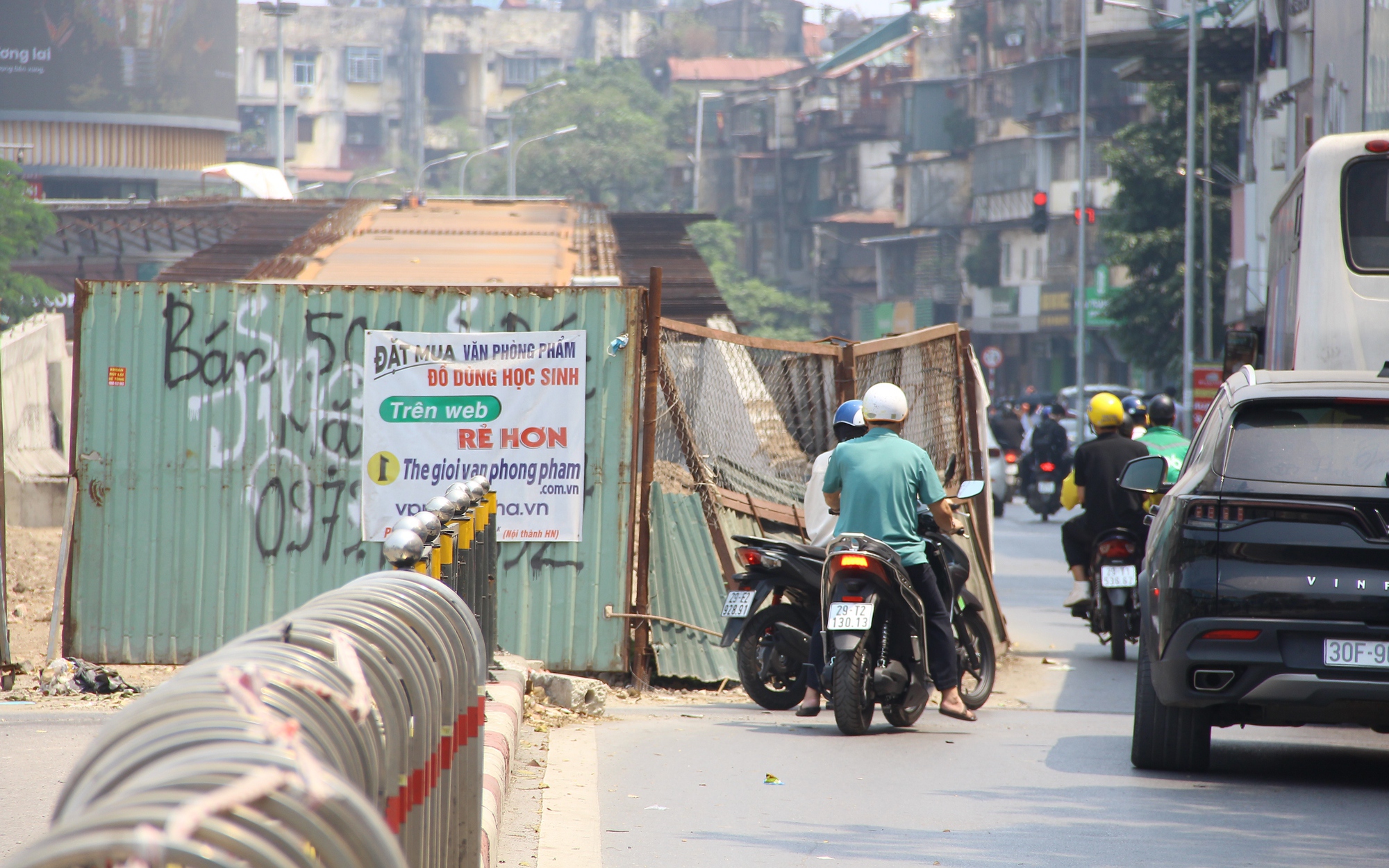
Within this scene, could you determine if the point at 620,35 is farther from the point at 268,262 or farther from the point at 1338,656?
the point at 1338,656

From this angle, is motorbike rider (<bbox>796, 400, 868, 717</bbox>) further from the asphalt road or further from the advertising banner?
the advertising banner

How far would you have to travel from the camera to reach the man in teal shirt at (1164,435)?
11727mm

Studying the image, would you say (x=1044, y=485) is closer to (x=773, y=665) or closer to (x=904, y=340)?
(x=904, y=340)

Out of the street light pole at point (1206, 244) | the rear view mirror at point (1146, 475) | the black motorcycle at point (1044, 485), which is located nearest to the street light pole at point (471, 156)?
the street light pole at point (1206, 244)

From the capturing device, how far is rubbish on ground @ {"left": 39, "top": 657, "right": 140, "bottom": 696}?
8.38 metres

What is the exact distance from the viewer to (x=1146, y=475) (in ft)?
25.6

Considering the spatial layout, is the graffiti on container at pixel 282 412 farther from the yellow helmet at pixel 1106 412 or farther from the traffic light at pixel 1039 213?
the traffic light at pixel 1039 213

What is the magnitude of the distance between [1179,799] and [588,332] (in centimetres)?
408

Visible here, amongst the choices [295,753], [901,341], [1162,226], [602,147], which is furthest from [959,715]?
[602,147]

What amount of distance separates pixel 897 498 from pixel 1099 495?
4.14 m

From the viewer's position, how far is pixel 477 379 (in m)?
9.20

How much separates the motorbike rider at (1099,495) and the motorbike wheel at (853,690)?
4123 mm

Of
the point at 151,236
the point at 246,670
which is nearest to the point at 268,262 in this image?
the point at 246,670

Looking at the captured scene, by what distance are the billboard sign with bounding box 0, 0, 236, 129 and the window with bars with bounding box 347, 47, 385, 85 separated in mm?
55035
